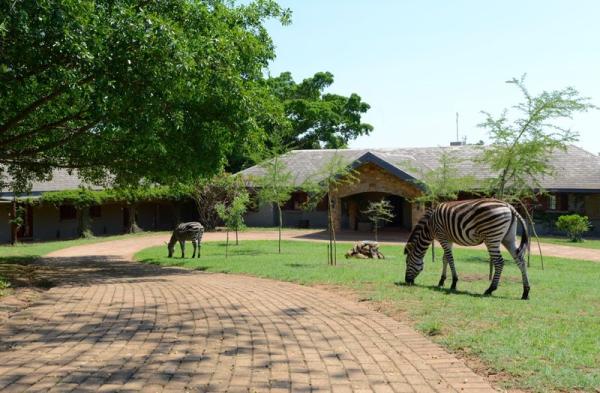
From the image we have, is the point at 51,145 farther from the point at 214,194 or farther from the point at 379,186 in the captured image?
the point at 214,194

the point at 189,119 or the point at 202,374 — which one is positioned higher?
the point at 189,119

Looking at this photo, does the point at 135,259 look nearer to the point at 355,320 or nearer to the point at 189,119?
the point at 189,119

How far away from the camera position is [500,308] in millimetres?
9312

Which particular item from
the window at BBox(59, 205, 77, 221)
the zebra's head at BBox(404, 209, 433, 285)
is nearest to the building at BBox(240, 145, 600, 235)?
the window at BBox(59, 205, 77, 221)

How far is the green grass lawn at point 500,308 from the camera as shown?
6.06 metres

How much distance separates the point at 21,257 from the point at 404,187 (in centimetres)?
1895

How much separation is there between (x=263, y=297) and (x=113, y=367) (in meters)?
4.85

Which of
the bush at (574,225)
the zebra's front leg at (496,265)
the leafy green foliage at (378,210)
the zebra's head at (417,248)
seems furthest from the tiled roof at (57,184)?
the bush at (574,225)

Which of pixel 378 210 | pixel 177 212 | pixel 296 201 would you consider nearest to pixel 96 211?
pixel 177 212

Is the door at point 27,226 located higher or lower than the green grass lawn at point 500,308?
higher

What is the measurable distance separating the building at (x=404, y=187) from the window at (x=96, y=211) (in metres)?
9.67

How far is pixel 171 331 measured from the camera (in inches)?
305

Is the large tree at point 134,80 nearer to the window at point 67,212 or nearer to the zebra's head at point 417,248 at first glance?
the zebra's head at point 417,248

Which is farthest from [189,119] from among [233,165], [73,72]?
[233,165]
